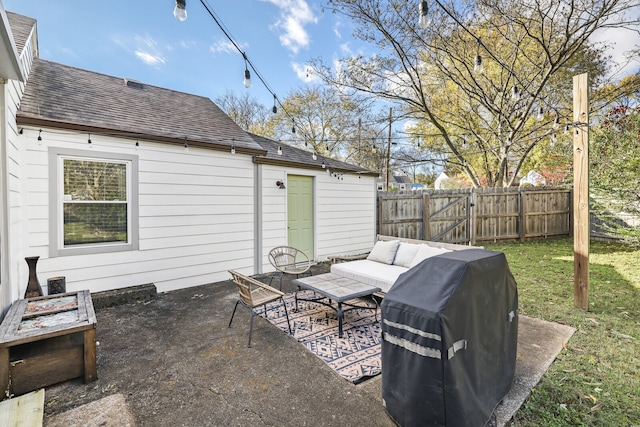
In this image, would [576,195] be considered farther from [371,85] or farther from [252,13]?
[371,85]

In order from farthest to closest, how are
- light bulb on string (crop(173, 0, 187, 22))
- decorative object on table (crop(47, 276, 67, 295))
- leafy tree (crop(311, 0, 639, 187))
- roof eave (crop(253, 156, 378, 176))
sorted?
leafy tree (crop(311, 0, 639, 187)), roof eave (crop(253, 156, 378, 176)), decorative object on table (crop(47, 276, 67, 295)), light bulb on string (crop(173, 0, 187, 22))

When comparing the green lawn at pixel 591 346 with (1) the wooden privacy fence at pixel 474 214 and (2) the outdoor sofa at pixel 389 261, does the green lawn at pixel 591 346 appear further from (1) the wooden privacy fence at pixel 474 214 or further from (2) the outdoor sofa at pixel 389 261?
(1) the wooden privacy fence at pixel 474 214

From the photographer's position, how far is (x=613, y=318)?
365 cm

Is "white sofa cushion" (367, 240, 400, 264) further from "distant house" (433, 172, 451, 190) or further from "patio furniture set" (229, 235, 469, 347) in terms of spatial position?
"distant house" (433, 172, 451, 190)

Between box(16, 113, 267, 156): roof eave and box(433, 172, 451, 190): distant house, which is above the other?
box(433, 172, 451, 190): distant house

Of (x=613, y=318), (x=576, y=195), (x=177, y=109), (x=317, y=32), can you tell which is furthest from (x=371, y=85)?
(x=613, y=318)

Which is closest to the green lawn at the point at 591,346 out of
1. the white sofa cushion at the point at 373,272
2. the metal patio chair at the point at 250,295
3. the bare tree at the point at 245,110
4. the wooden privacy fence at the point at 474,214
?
the white sofa cushion at the point at 373,272

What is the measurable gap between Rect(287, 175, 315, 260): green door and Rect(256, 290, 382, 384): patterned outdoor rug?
2.37 metres

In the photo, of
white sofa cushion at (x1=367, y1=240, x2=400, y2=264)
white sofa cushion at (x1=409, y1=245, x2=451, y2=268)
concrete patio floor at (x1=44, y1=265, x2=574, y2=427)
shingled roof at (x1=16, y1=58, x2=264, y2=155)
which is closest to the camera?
concrete patio floor at (x1=44, y1=265, x2=574, y2=427)

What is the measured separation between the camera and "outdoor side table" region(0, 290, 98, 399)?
2180 mm

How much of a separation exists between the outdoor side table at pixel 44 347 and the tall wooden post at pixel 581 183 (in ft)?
18.4

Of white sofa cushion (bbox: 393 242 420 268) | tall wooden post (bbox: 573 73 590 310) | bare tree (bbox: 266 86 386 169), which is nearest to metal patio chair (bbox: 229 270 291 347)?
white sofa cushion (bbox: 393 242 420 268)

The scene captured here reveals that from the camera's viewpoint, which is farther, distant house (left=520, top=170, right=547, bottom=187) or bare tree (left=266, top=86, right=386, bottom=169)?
distant house (left=520, top=170, right=547, bottom=187)

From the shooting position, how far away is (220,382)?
245cm
